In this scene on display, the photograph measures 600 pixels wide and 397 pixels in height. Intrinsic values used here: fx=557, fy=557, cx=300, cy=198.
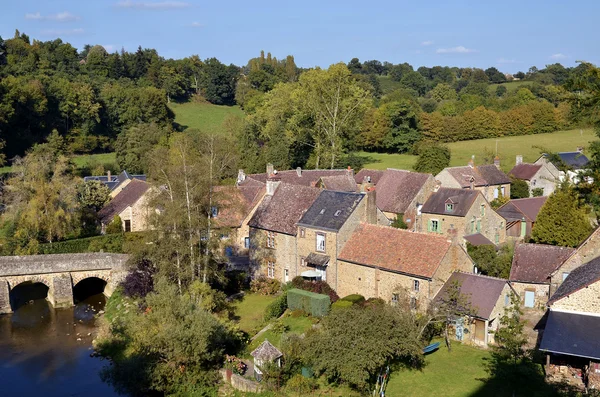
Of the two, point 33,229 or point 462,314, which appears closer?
point 462,314

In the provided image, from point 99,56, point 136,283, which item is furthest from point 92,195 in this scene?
point 99,56

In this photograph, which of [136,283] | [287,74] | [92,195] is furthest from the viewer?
[287,74]

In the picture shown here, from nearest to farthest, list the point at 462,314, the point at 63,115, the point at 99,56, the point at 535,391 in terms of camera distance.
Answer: the point at 535,391
the point at 462,314
the point at 63,115
the point at 99,56

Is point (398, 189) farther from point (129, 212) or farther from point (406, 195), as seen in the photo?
point (129, 212)

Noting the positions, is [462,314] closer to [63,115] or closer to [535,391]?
[535,391]

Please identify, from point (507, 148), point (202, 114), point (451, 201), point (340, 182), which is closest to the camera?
point (451, 201)

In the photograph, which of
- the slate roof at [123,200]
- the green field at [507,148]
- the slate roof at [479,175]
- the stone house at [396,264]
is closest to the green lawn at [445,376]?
the stone house at [396,264]

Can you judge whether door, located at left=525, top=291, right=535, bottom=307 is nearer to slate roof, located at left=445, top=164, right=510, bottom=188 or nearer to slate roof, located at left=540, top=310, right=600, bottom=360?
slate roof, located at left=540, top=310, right=600, bottom=360

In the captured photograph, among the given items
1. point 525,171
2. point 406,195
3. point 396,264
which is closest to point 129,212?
point 406,195
